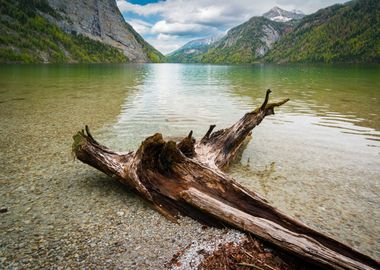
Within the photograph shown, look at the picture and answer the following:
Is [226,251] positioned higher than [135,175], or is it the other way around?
[135,175]

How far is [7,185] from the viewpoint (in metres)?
7.96

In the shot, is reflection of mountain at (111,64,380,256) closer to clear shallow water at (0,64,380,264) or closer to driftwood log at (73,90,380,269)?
clear shallow water at (0,64,380,264)

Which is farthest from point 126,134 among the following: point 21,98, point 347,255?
point 21,98

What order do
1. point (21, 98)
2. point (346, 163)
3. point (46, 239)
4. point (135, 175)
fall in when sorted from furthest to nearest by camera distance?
point (21, 98) → point (346, 163) → point (135, 175) → point (46, 239)

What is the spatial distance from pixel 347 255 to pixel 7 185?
8246 mm

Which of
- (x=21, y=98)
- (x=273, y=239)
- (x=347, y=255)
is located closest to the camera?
(x=347, y=255)

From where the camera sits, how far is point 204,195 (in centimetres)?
588

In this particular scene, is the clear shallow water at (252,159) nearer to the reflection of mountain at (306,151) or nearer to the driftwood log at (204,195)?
the reflection of mountain at (306,151)

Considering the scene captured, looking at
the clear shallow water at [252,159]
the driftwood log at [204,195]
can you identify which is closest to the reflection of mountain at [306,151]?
the clear shallow water at [252,159]

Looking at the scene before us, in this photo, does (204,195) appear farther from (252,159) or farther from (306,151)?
(306,151)

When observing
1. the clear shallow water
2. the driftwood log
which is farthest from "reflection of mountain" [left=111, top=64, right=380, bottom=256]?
the driftwood log

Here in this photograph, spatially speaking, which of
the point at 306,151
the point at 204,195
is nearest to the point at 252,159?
the point at 306,151

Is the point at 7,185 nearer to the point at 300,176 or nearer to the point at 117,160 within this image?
the point at 117,160

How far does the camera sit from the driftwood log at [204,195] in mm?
4531
